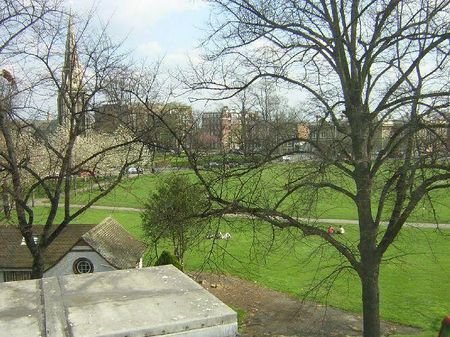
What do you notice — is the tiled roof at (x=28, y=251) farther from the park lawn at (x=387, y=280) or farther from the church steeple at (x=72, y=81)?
the church steeple at (x=72, y=81)

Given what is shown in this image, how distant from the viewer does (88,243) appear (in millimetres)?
24391

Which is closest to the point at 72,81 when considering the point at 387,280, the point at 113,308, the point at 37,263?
the point at 37,263

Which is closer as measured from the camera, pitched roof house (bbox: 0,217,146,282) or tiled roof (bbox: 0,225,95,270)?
pitched roof house (bbox: 0,217,146,282)

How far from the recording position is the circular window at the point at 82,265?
2452 cm

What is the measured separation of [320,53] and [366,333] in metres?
6.68

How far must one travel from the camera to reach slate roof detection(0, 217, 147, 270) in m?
24.4

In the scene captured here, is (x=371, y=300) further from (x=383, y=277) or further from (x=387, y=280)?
(x=383, y=277)

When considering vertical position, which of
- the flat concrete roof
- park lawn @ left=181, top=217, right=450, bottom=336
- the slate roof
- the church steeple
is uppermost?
the church steeple

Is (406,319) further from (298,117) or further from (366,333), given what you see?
(298,117)

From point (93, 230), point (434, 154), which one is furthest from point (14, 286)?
point (93, 230)

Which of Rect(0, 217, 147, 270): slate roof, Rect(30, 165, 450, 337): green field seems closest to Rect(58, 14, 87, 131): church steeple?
Rect(30, 165, 450, 337): green field

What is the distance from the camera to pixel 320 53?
36.7 feet

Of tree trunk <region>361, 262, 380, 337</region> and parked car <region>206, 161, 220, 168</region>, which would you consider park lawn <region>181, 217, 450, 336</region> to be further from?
parked car <region>206, 161, 220, 168</region>

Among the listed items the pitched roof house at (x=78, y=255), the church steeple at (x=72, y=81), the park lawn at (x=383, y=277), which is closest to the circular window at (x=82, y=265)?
the pitched roof house at (x=78, y=255)
